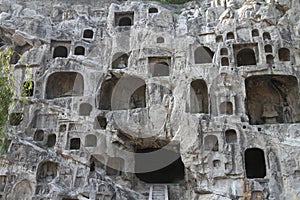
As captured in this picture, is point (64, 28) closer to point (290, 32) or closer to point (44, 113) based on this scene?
point (44, 113)

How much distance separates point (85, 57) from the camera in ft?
77.4

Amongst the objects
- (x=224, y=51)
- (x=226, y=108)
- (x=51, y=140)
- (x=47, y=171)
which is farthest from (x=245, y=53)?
(x=47, y=171)

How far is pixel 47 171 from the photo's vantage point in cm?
2044

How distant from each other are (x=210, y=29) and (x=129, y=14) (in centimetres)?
671

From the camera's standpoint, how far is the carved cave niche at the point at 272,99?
21.7m

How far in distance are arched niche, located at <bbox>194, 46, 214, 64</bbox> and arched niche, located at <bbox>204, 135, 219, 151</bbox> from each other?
6106mm

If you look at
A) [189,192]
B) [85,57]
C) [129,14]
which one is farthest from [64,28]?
[189,192]

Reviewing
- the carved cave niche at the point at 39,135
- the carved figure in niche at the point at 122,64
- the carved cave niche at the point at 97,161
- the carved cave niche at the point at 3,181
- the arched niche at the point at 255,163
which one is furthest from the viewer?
the carved figure in niche at the point at 122,64

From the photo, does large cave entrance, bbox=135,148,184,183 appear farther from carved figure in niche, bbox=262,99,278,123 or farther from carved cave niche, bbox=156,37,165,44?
carved cave niche, bbox=156,37,165,44

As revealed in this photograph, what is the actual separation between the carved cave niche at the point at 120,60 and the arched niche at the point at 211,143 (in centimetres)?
816

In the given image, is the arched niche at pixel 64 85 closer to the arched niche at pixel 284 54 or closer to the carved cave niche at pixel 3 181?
the carved cave niche at pixel 3 181

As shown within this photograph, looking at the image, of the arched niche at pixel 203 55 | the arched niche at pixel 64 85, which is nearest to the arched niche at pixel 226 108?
the arched niche at pixel 203 55

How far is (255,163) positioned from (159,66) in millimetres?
9067

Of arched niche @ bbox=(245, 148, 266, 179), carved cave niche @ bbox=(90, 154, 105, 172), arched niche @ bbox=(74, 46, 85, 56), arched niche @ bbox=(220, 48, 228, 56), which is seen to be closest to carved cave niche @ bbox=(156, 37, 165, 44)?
arched niche @ bbox=(220, 48, 228, 56)
